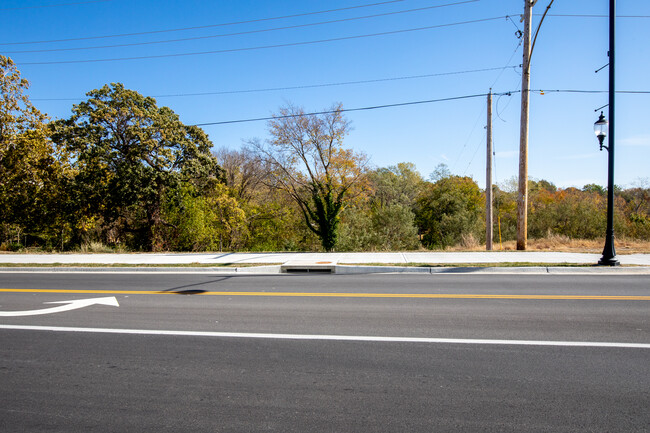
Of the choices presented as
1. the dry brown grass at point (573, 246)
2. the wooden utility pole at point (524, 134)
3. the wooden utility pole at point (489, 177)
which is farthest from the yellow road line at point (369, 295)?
the wooden utility pole at point (489, 177)

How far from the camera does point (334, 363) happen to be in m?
4.11

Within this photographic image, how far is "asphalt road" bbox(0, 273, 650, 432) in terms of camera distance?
3.04 m

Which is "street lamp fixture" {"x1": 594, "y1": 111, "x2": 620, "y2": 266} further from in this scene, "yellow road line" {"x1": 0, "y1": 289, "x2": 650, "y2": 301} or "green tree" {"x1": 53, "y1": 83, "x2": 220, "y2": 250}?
"green tree" {"x1": 53, "y1": 83, "x2": 220, "y2": 250}

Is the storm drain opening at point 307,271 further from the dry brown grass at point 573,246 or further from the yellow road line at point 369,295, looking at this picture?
the dry brown grass at point 573,246

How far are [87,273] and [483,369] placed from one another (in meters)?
11.8

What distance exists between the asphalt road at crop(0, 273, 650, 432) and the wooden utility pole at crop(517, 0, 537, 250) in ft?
26.3

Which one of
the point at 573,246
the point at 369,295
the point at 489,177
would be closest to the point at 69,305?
the point at 369,295

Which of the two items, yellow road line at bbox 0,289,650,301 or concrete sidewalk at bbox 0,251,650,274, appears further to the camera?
concrete sidewalk at bbox 0,251,650,274

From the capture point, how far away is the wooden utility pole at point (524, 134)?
15.1 m

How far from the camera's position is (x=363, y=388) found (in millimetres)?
3498

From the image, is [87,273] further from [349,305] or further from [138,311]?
[349,305]

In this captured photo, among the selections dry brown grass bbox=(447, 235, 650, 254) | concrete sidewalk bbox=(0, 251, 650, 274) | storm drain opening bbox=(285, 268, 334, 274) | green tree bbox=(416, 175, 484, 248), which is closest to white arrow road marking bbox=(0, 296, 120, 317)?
concrete sidewalk bbox=(0, 251, 650, 274)

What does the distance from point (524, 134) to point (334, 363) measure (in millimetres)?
14463

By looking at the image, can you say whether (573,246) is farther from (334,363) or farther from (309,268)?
(334,363)
